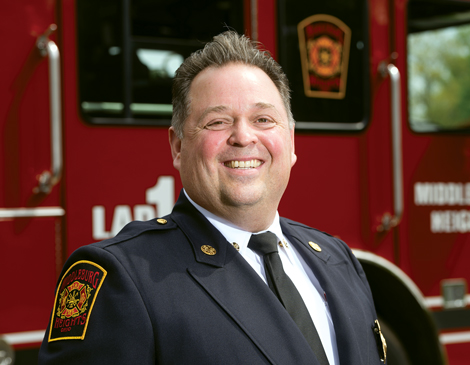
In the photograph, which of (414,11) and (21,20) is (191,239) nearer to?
(21,20)

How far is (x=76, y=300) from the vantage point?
1.26 meters

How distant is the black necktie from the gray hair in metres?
0.33

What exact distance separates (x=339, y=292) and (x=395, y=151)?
174 centimetres

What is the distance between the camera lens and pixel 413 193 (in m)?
3.18

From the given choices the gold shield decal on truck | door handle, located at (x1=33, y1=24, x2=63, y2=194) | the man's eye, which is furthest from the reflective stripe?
the man's eye

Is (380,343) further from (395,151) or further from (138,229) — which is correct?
(395,151)

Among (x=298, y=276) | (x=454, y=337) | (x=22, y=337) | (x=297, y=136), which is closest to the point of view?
(x=298, y=276)

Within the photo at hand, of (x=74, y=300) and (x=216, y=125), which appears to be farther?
(x=216, y=125)

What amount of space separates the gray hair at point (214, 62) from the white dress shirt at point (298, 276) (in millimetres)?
224

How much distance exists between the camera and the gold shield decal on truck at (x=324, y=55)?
2.94 meters

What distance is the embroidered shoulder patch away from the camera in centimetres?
123

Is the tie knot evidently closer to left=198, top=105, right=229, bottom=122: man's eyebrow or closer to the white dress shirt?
the white dress shirt

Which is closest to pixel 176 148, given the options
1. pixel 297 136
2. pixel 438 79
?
pixel 297 136

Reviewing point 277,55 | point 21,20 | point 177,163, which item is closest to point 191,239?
point 177,163
